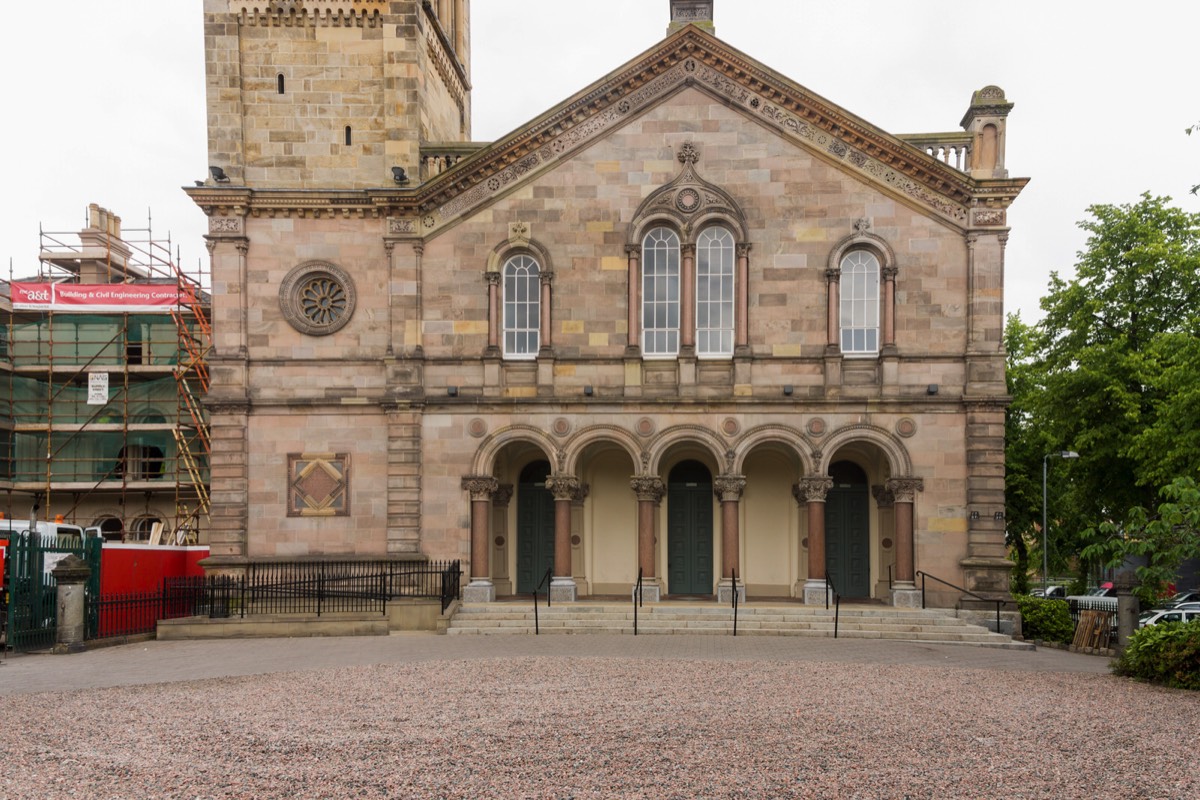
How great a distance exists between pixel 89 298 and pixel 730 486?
23.9 m

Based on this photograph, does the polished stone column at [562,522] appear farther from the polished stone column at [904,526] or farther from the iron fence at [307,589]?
the polished stone column at [904,526]

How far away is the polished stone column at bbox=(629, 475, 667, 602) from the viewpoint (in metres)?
25.5

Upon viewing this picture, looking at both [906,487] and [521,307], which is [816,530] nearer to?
[906,487]

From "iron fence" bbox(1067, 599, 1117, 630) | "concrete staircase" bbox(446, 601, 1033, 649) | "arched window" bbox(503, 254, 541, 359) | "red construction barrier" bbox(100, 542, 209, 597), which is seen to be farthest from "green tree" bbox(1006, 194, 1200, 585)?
"red construction barrier" bbox(100, 542, 209, 597)

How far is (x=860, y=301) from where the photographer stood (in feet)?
86.0

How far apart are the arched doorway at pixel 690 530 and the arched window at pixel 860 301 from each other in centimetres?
488

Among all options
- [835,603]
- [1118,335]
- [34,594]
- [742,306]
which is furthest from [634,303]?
[1118,335]

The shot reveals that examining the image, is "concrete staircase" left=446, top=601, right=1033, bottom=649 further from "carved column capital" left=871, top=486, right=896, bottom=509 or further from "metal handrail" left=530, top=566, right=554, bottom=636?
"carved column capital" left=871, top=486, right=896, bottom=509

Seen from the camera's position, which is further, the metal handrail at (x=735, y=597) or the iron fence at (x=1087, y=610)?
the iron fence at (x=1087, y=610)

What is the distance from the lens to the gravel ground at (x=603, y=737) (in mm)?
9820

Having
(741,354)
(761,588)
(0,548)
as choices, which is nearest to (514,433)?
(741,354)

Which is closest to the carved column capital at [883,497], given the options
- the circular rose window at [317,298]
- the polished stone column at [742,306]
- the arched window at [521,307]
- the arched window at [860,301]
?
the arched window at [860,301]

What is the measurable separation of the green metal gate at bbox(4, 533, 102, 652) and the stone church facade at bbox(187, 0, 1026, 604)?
4.47 meters

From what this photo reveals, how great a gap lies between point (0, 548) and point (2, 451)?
1853cm
